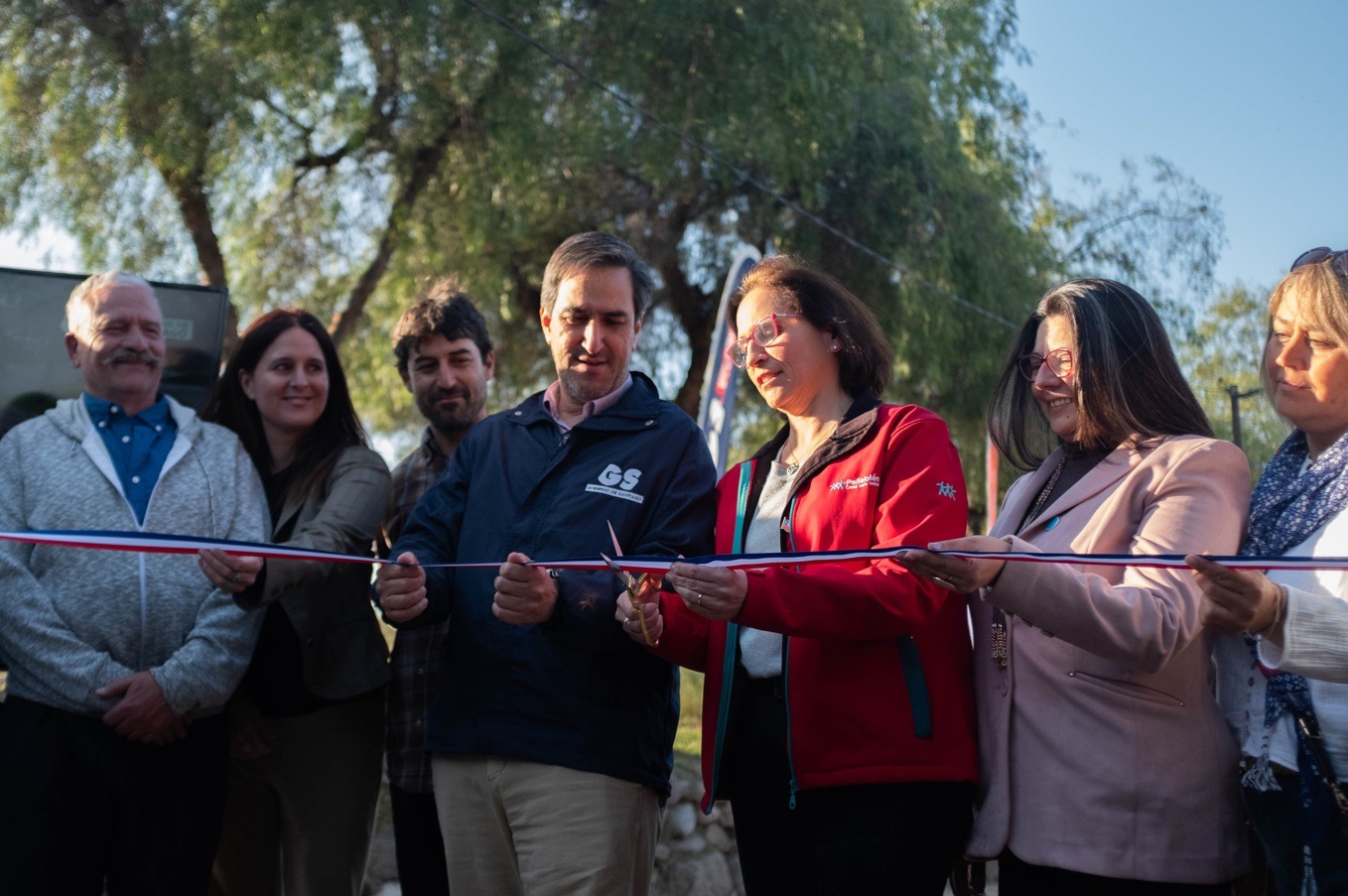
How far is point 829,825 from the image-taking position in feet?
9.39

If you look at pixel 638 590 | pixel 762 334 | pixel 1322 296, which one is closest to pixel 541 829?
pixel 638 590

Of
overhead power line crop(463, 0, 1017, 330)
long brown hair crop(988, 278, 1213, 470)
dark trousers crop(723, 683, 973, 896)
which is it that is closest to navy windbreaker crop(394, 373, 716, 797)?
dark trousers crop(723, 683, 973, 896)

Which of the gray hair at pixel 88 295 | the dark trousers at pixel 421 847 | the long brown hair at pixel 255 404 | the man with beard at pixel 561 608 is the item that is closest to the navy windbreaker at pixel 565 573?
the man with beard at pixel 561 608

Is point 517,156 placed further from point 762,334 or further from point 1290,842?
point 1290,842

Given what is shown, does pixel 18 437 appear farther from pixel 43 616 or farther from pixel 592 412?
pixel 592 412

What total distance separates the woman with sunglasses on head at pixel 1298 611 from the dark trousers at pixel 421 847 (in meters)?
2.30

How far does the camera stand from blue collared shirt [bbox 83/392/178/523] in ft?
12.3

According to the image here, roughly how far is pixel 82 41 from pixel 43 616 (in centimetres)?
928

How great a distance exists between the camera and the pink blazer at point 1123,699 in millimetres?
2553

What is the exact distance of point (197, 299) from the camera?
4.88m

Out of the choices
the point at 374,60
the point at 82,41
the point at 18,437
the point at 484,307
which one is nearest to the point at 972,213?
the point at 484,307

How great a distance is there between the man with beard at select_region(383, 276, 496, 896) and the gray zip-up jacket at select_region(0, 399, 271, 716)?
496 millimetres

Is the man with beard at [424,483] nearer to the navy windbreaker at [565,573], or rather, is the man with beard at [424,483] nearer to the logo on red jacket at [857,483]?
the navy windbreaker at [565,573]

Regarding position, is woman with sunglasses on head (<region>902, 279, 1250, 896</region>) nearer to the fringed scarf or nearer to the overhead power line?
the fringed scarf
